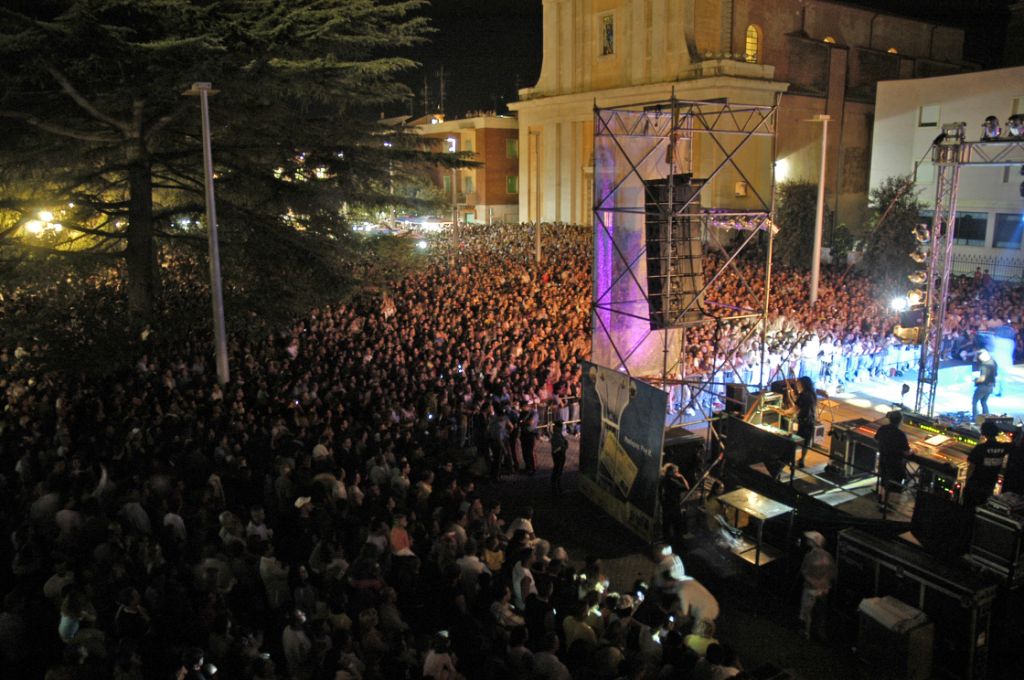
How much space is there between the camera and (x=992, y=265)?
28.4 metres

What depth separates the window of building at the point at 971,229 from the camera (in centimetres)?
2911

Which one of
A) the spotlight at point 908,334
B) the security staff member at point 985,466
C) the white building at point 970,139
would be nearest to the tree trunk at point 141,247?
the security staff member at point 985,466

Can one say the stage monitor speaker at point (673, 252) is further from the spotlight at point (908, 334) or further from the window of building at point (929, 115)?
the window of building at point (929, 115)

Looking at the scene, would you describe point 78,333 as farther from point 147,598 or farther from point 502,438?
point 147,598

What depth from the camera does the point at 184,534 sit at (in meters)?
7.84

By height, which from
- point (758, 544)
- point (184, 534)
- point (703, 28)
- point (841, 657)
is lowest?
point (841, 657)

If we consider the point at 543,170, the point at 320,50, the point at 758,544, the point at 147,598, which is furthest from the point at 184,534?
the point at 543,170

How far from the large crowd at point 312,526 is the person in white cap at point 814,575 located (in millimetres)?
1520

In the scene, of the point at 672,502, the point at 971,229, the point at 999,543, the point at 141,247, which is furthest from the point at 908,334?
the point at 141,247

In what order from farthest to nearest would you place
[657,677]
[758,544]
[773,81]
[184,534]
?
[773,81]
[758,544]
[184,534]
[657,677]

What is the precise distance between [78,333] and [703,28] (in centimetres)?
3025

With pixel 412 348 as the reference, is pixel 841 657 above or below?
below

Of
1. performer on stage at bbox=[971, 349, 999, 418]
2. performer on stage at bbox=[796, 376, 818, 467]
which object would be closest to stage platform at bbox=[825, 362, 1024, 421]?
performer on stage at bbox=[971, 349, 999, 418]

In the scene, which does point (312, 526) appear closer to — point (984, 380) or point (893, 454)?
point (893, 454)
